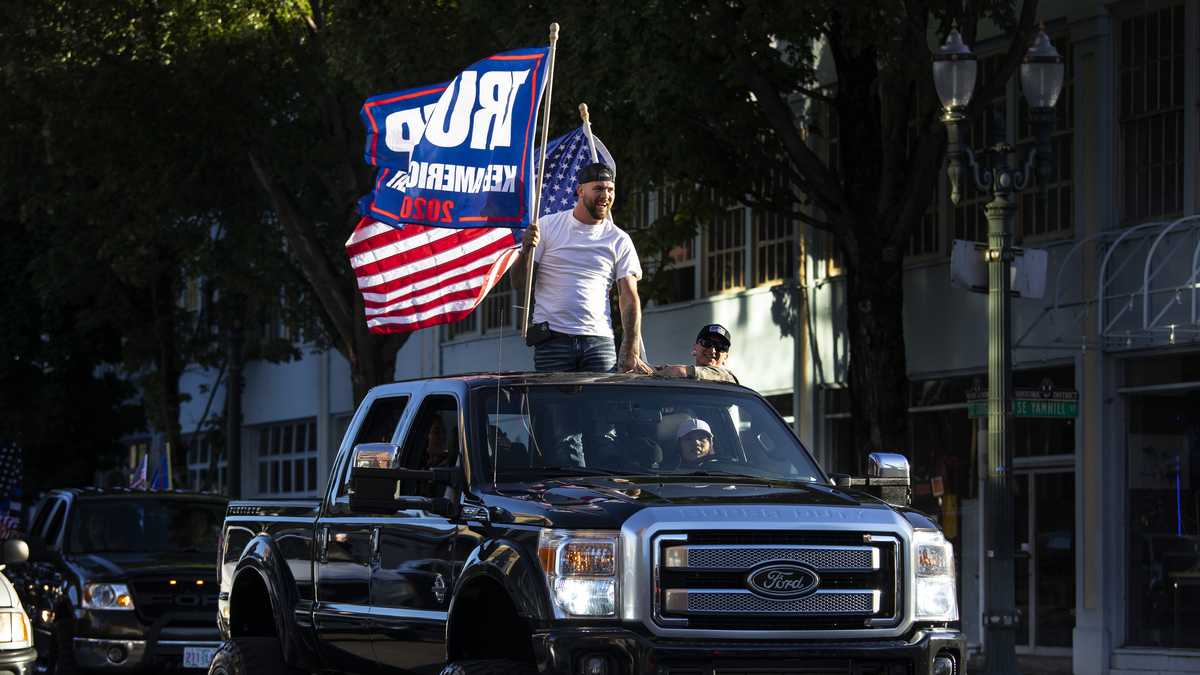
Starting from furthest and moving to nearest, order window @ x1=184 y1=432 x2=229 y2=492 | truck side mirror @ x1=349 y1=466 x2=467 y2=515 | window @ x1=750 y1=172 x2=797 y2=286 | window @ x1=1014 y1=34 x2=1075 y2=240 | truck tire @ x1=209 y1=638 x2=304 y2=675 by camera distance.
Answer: window @ x1=184 y1=432 x2=229 y2=492 < window @ x1=750 y1=172 x2=797 y2=286 < window @ x1=1014 y1=34 x2=1075 y2=240 < truck tire @ x1=209 y1=638 x2=304 y2=675 < truck side mirror @ x1=349 y1=466 x2=467 y2=515

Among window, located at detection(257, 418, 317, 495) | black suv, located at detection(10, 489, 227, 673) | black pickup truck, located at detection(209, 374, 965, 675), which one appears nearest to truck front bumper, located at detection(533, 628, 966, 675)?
black pickup truck, located at detection(209, 374, 965, 675)

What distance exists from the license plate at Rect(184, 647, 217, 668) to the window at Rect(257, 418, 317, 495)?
25.4m

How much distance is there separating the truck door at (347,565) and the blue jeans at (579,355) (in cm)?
103

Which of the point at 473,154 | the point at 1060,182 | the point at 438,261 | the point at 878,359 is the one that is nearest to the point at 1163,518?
the point at 878,359

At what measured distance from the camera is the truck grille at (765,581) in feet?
27.2

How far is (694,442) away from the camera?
377 inches

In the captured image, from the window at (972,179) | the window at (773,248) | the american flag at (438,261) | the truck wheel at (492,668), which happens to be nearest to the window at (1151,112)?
the window at (972,179)

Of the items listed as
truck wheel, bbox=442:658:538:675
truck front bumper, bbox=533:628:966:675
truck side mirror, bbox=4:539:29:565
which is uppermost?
truck side mirror, bbox=4:539:29:565

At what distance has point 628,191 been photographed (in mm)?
22812

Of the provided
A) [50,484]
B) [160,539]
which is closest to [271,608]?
[160,539]

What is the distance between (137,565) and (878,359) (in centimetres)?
741

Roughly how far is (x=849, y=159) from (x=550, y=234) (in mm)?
11368

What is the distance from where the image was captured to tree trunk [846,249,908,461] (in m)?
21.1

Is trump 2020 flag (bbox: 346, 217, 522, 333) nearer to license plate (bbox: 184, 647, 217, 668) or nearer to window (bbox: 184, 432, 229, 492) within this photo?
license plate (bbox: 184, 647, 217, 668)
